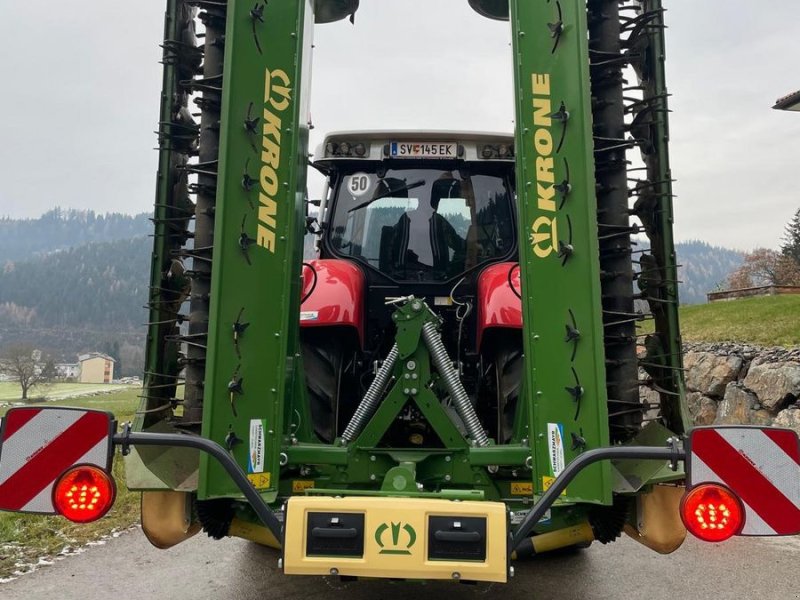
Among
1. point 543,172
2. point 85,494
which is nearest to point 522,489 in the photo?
point 543,172

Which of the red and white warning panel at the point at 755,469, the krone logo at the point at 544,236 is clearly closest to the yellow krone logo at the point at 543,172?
the krone logo at the point at 544,236

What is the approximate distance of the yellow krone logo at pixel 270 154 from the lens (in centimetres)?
296

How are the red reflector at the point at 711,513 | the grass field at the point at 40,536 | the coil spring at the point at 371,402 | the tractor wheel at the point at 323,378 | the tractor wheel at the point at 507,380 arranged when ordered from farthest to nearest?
1. the grass field at the point at 40,536
2. the tractor wheel at the point at 323,378
3. the tractor wheel at the point at 507,380
4. the coil spring at the point at 371,402
5. the red reflector at the point at 711,513

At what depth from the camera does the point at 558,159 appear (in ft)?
9.33

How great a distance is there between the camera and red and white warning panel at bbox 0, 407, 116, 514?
7.79 ft

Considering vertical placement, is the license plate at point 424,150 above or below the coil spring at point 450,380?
above

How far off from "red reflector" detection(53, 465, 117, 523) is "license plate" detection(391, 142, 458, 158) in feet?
9.32

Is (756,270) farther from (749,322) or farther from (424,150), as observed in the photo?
(424,150)

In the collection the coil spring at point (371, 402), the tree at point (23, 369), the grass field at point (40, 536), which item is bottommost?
the grass field at point (40, 536)

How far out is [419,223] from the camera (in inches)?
181

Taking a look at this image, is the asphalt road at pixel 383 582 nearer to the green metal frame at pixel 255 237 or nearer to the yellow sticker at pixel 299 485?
the yellow sticker at pixel 299 485

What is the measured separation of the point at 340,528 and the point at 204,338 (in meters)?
1.14

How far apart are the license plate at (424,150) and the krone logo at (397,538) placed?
8.94 ft

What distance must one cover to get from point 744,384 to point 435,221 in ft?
30.2
